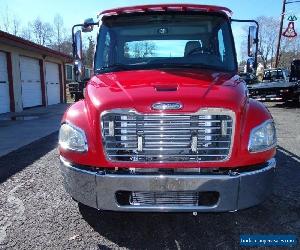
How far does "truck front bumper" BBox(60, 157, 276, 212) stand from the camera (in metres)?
3.40

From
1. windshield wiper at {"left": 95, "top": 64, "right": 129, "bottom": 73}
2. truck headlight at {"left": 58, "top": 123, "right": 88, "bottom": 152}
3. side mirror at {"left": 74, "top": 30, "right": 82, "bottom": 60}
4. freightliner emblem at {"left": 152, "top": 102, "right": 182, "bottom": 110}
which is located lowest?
truck headlight at {"left": 58, "top": 123, "right": 88, "bottom": 152}

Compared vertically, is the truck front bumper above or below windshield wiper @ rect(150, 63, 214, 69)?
below

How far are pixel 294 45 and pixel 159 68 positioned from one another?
6701cm

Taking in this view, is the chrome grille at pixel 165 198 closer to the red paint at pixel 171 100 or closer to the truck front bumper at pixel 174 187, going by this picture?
the truck front bumper at pixel 174 187

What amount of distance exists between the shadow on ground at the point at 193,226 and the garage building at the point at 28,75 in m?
14.0

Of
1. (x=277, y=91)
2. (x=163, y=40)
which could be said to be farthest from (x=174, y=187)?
(x=277, y=91)

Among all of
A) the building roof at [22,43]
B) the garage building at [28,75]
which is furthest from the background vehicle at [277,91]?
the garage building at [28,75]

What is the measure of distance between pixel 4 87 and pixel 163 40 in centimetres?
1499

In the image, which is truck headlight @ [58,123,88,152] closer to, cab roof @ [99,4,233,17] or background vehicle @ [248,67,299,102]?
cab roof @ [99,4,233,17]

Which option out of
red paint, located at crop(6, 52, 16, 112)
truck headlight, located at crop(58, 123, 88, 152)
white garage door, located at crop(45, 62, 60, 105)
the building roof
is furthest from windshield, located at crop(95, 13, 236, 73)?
white garage door, located at crop(45, 62, 60, 105)

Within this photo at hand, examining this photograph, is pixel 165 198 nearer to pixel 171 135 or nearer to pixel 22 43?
pixel 171 135

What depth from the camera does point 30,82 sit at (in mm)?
21766

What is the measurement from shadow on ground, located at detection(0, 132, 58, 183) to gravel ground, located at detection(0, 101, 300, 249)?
96 centimetres

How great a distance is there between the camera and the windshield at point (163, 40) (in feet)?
16.1
